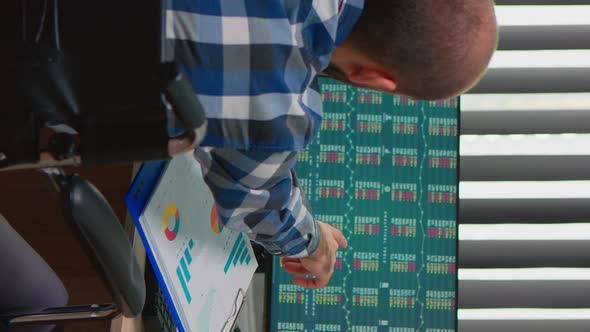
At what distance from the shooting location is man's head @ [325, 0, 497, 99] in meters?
1.02

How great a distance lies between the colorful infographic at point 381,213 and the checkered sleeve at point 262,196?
42cm

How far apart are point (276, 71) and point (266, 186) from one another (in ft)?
0.91

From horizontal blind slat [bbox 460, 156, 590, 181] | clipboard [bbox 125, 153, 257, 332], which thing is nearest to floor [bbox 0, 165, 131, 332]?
clipboard [bbox 125, 153, 257, 332]

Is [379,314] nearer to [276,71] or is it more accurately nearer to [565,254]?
[565,254]

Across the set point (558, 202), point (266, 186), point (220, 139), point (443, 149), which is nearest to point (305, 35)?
point (220, 139)

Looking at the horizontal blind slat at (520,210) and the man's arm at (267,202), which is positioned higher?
the man's arm at (267,202)

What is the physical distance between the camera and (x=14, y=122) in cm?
76

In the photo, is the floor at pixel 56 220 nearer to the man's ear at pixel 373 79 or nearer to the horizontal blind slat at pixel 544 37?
the man's ear at pixel 373 79

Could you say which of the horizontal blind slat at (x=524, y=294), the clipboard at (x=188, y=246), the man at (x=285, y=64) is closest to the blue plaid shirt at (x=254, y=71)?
the man at (x=285, y=64)

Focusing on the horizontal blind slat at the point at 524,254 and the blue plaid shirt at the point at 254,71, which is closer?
the blue plaid shirt at the point at 254,71

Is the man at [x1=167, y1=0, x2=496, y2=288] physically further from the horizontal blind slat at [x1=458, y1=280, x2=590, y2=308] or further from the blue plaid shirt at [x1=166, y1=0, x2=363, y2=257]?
the horizontal blind slat at [x1=458, y1=280, x2=590, y2=308]

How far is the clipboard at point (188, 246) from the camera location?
1.13m

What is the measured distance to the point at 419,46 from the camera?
105 centimetres

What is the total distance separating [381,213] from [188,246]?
2.32 ft
